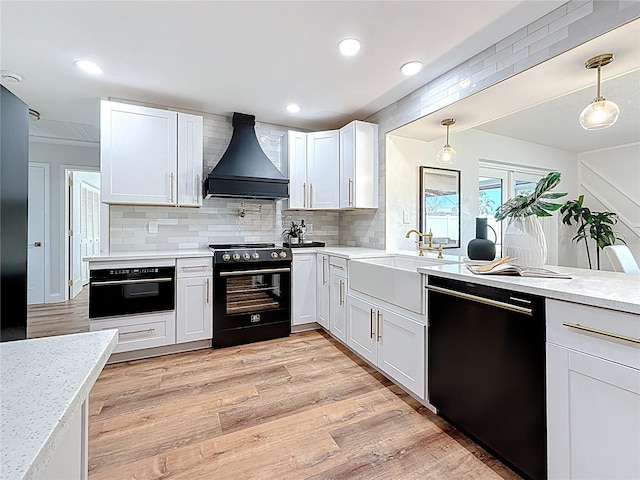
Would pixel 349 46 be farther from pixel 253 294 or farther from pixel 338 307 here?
pixel 253 294

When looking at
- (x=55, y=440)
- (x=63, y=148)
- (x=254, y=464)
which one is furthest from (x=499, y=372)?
(x=63, y=148)

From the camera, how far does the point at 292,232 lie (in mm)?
3898

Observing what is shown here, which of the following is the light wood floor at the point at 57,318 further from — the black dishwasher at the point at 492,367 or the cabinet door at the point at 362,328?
the black dishwasher at the point at 492,367

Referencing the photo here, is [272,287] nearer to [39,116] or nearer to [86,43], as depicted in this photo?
[86,43]

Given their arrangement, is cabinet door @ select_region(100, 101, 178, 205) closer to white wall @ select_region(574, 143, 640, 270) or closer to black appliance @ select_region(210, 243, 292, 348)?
black appliance @ select_region(210, 243, 292, 348)

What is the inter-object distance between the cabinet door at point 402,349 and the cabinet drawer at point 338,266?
673 mm

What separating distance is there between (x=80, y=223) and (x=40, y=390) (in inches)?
240

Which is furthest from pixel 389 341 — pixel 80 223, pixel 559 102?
pixel 80 223

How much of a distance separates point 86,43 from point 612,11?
3.23 meters

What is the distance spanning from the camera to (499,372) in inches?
59.9

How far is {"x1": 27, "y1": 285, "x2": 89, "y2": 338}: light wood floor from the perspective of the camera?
3482 mm

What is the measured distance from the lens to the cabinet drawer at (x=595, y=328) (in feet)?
3.50

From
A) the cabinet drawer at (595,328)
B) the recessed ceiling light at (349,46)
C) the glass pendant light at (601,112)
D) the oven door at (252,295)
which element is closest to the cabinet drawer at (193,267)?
the oven door at (252,295)

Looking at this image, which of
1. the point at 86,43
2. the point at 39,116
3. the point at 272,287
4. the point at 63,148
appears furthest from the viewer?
the point at 63,148
